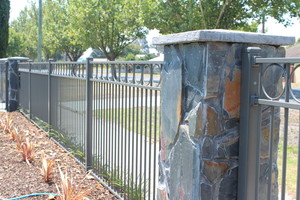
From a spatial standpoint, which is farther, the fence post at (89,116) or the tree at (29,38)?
the tree at (29,38)

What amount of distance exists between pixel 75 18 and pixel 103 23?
242 centimetres

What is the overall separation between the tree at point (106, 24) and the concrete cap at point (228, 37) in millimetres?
21761

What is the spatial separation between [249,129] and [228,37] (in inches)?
23.9

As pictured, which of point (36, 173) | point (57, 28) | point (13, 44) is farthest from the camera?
point (13, 44)

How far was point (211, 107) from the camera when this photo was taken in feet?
7.98

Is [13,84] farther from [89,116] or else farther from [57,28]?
[57,28]

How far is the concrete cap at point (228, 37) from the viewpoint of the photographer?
7.72 ft

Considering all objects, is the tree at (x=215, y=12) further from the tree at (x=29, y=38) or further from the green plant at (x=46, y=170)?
the tree at (x=29, y=38)

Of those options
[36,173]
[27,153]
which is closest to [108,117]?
[36,173]

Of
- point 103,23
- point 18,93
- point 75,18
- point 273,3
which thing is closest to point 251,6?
point 273,3

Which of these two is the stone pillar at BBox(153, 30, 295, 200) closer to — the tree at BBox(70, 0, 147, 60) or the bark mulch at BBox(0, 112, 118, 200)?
the bark mulch at BBox(0, 112, 118, 200)

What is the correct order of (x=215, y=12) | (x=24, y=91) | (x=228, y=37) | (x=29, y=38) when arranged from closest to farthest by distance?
(x=228, y=37) < (x=24, y=91) < (x=215, y=12) < (x=29, y=38)

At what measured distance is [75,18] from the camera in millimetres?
27266

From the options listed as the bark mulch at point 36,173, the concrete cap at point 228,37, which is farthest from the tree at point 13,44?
the concrete cap at point 228,37
